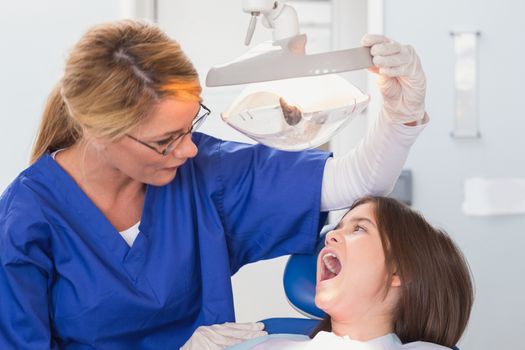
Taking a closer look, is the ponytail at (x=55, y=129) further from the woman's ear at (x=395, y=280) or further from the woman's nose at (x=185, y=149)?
the woman's ear at (x=395, y=280)

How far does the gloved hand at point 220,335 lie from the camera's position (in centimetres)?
136

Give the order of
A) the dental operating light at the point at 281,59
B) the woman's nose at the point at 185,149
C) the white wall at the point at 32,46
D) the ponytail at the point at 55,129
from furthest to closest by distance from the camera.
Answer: the white wall at the point at 32,46 < the ponytail at the point at 55,129 < the woman's nose at the point at 185,149 < the dental operating light at the point at 281,59

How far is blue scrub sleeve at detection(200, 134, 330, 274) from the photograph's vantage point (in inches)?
56.4

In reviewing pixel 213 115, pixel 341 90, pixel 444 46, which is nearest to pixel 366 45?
pixel 341 90

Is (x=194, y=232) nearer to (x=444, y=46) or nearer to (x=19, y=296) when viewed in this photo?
(x=19, y=296)

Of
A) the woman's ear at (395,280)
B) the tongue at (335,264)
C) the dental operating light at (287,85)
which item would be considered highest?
the dental operating light at (287,85)

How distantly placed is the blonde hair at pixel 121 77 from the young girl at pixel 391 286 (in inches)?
15.7

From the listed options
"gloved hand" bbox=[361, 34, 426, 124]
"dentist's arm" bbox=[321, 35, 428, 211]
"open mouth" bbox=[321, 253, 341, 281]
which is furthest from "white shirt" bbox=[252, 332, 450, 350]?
"gloved hand" bbox=[361, 34, 426, 124]

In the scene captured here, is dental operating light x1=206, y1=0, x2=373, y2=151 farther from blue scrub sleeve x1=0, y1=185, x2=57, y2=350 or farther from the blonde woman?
blue scrub sleeve x1=0, y1=185, x2=57, y2=350

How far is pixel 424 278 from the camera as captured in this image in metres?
1.31

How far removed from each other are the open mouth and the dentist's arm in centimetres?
12

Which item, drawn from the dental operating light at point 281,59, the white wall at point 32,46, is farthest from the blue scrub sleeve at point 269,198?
the white wall at point 32,46

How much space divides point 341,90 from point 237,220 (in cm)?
39

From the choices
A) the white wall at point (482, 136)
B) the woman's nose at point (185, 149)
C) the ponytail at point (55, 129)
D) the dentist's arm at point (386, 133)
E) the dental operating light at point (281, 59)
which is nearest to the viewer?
the dental operating light at point (281, 59)
